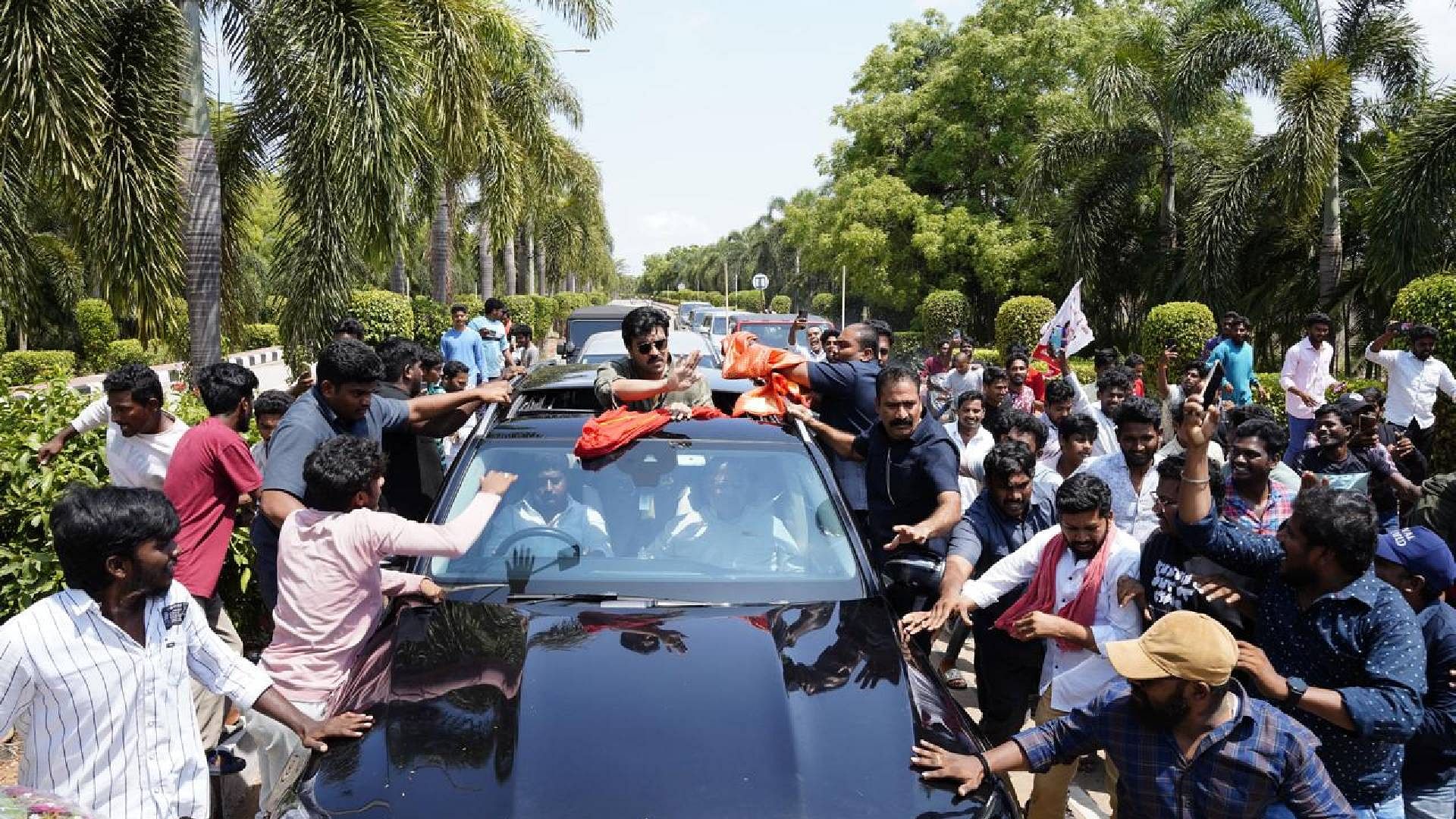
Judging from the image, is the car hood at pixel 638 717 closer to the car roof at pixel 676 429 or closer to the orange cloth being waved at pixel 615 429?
the orange cloth being waved at pixel 615 429

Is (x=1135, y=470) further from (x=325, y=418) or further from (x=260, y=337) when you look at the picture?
(x=260, y=337)

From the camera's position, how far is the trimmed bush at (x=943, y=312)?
28.2 meters

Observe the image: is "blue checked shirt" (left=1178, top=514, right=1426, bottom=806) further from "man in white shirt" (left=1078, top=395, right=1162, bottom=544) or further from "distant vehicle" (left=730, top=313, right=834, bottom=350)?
"distant vehicle" (left=730, top=313, right=834, bottom=350)

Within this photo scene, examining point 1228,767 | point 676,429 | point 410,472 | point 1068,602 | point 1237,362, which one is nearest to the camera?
point 1228,767

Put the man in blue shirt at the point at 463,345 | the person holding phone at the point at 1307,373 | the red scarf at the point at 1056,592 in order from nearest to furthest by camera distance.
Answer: the red scarf at the point at 1056,592, the person holding phone at the point at 1307,373, the man in blue shirt at the point at 463,345

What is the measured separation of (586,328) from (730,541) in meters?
13.1

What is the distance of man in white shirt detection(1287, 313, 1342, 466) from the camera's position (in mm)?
9289

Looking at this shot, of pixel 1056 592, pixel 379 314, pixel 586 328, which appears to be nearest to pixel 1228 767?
pixel 1056 592

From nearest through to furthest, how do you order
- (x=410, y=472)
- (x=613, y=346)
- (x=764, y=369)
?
(x=764, y=369) → (x=410, y=472) → (x=613, y=346)

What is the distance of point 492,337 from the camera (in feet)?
46.9

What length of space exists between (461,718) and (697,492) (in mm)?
1405

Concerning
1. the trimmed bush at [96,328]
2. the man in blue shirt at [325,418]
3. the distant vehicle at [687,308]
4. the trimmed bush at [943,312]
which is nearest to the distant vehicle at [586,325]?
the man in blue shirt at [325,418]

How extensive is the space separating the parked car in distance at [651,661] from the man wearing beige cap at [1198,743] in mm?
333

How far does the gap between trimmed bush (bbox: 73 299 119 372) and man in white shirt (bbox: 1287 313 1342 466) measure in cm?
2871
